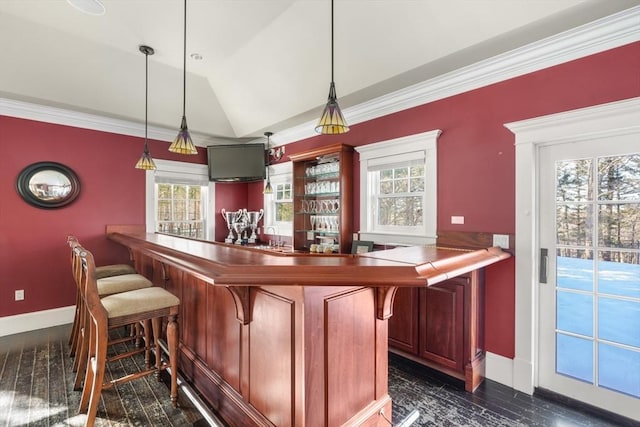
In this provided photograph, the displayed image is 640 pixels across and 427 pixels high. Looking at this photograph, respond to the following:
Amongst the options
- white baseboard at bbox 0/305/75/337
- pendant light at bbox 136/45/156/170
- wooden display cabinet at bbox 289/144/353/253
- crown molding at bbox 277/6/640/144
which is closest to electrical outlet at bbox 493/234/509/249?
crown molding at bbox 277/6/640/144

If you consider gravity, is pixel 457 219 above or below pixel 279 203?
below

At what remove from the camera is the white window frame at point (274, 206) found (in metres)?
4.77

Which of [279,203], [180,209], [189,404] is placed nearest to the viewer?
[189,404]

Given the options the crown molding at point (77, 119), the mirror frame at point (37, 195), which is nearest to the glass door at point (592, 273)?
the crown molding at point (77, 119)

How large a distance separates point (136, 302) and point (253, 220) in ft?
11.4

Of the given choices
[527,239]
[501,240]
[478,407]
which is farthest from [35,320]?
[527,239]

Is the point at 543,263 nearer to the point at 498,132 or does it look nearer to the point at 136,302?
the point at 498,132

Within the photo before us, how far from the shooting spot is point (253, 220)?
213 inches

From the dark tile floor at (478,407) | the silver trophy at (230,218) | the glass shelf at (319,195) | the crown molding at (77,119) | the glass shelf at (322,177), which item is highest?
the crown molding at (77,119)

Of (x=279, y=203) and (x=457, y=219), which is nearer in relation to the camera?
(x=457, y=219)

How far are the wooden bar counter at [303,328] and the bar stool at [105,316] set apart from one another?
1.04 ft

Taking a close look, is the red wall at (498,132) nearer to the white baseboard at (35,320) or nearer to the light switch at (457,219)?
the light switch at (457,219)

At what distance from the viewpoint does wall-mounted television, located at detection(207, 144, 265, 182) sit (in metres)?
4.93

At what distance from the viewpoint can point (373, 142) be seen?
351cm
